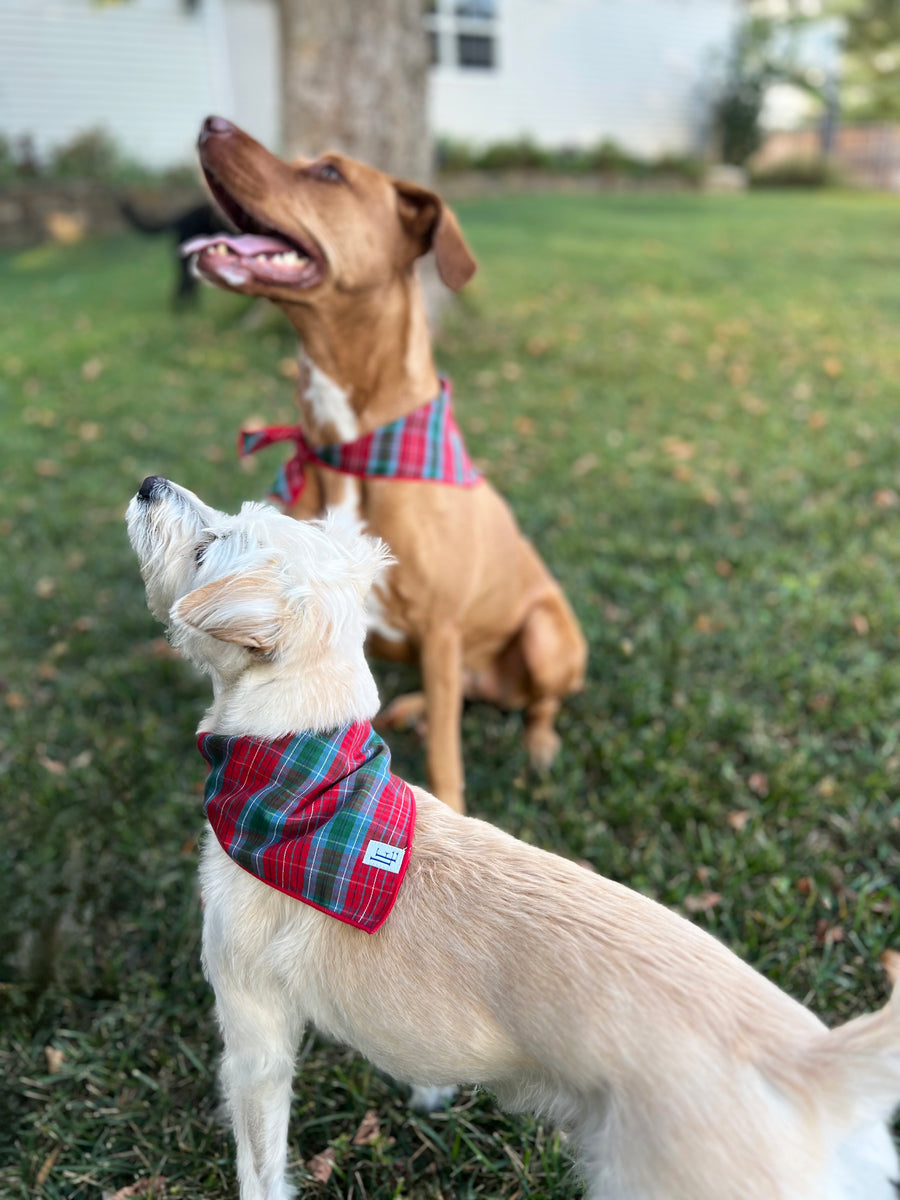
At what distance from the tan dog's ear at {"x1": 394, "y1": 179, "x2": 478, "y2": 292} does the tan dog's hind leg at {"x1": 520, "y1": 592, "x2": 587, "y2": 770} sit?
1484 millimetres

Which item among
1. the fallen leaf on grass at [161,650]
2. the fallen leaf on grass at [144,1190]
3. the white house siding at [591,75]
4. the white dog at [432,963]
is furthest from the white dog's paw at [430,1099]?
the white house siding at [591,75]

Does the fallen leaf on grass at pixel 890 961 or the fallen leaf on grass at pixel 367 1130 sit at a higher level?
the fallen leaf on grass at pixel 890 961

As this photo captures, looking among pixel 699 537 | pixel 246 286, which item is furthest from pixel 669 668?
pixel 246 286

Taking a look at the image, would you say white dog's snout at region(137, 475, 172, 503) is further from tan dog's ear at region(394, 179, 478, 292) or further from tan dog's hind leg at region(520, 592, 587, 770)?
tan dog's hind leg at region(520, 592, 587, 770)

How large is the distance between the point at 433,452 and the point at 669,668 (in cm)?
179

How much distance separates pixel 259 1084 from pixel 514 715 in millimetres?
2451

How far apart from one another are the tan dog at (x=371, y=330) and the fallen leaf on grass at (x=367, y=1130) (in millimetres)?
1168

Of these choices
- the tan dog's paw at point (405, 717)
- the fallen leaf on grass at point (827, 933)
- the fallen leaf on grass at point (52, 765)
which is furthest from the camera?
the tan dog's paw at point (405, 717)

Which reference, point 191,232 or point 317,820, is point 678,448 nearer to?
point 317,820

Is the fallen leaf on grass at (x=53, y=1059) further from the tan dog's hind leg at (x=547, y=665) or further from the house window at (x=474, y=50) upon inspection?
the house window at (x=474, y=50)

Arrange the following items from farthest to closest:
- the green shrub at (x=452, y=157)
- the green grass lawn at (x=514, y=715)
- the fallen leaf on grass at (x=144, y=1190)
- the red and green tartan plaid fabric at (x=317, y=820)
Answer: the green shrub at (x=452, y=157), the green grass lawn at (x=514, y=715), the fallen leaf on grass at (x=144, y=1190), the red and green tartan plaid fabric at (x=317, y=820)

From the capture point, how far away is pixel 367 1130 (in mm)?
2463

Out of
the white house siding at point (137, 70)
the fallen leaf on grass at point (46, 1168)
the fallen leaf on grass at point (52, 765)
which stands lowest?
the fallen leaf on grass at point (46, 1168)

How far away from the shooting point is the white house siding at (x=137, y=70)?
17.4 metres
